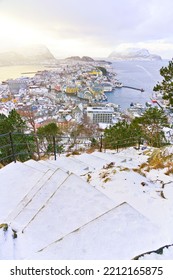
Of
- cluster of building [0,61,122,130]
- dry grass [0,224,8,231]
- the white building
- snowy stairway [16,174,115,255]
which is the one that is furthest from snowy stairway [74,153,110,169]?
the white building

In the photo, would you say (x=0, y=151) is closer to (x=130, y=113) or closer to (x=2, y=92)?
(x=130, y=113)

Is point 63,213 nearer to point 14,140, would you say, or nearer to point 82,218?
point 82,218

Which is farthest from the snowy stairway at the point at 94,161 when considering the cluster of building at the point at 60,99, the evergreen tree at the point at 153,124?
the cluster of building at the point at 60,99

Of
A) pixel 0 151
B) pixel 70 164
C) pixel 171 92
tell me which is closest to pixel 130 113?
pixel 171 92

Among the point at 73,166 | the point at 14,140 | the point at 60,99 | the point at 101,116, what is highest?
the point at 73,166

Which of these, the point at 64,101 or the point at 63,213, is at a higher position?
the point at 63,213

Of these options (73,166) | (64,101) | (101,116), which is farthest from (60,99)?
(73,166)

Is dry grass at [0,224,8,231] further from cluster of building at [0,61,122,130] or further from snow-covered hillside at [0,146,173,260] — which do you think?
cluster of building at [0,61,122,130]

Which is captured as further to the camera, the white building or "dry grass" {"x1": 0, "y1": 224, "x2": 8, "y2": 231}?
the white building

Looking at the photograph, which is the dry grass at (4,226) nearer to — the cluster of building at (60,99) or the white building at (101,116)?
the cluster of building at (60,99)
